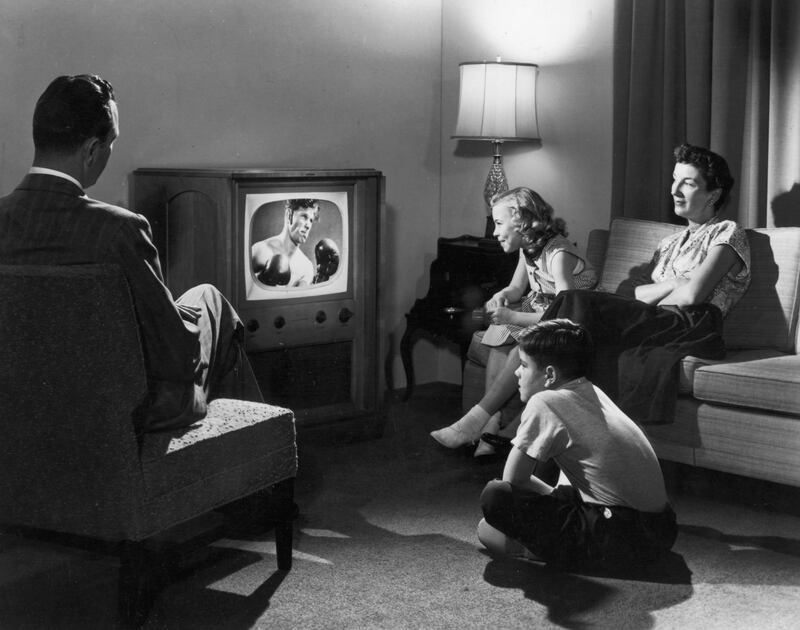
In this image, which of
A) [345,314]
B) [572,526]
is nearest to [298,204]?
[345,314]

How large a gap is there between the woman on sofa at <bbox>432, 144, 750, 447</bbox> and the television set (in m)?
0.54

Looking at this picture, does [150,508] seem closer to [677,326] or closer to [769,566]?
[769,566]

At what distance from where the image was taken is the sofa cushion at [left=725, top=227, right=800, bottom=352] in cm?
328

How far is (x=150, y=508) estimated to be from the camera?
2.02 metres

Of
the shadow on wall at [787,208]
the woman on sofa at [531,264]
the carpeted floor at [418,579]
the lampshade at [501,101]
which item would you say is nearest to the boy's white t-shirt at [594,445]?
the carpeted floor at [418,579]

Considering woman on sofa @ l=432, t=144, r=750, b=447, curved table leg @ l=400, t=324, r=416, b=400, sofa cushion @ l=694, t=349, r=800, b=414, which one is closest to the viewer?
sofa cushion @ l=694, t=349, r=800, b=414

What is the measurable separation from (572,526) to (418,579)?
1.20 ft

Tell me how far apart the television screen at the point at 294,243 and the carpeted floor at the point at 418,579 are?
27.5 inches

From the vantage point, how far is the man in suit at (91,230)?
1977 mm

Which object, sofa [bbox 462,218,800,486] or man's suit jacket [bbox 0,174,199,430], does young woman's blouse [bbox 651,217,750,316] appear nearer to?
sofa [bbox 462,218,800,486]

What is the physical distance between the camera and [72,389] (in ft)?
6.38

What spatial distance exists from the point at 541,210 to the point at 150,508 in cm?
176

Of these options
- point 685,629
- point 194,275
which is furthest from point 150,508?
point 194,275

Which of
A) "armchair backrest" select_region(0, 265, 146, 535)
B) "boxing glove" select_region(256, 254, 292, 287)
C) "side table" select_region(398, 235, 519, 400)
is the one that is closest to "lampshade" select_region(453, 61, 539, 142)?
"side table" select_region(398, 235, 519, 400)
